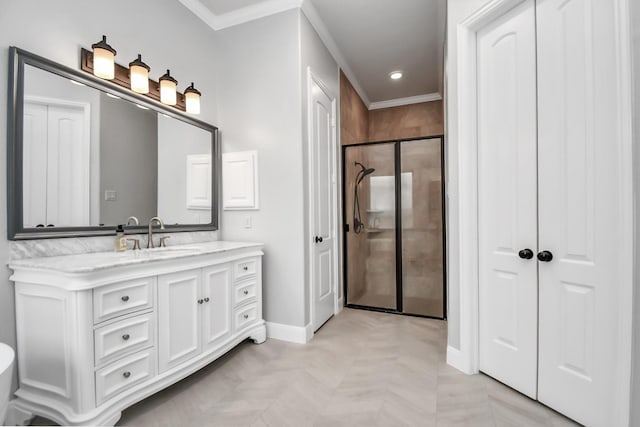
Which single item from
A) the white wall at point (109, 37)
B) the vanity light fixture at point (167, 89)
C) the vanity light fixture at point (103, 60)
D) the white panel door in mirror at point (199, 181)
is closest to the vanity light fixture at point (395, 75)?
the white wall at point (109, 37)

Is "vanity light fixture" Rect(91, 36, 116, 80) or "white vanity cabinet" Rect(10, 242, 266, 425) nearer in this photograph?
"white vanity cabinet" Rect(10, 242, 266, 425)

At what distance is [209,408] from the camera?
1.70 meters

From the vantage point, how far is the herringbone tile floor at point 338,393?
160 cm

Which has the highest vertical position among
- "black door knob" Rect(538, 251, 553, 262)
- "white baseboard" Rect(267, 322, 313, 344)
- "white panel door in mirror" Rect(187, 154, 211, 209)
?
"white panel door in mirror" Rect(187, 154, 211, 209)

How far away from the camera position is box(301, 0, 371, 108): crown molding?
272 cm

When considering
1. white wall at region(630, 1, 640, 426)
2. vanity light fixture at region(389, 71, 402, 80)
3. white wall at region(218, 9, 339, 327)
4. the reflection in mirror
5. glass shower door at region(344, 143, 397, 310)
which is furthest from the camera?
vanity light fixture at region(389, 71, 402, 80)

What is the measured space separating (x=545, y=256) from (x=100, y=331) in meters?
2.33

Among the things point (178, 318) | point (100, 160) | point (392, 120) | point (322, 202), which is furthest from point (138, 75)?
point (392, 120)

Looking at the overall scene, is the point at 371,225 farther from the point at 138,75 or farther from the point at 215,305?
the point at 138,75

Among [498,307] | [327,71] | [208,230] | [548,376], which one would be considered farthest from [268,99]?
[548,376]

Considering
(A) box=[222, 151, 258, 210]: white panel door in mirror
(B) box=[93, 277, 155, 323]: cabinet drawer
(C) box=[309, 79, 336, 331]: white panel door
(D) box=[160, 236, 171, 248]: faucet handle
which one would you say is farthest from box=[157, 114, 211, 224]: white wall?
(C) box=[309, 79, 336, 331]: white panel door

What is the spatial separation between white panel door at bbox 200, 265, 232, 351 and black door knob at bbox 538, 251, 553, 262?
200 cm

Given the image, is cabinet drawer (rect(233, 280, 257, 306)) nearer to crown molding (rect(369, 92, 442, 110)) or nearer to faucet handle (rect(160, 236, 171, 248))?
faucet handle (rect(160, 236, 171, 248))

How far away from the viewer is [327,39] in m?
3.19
